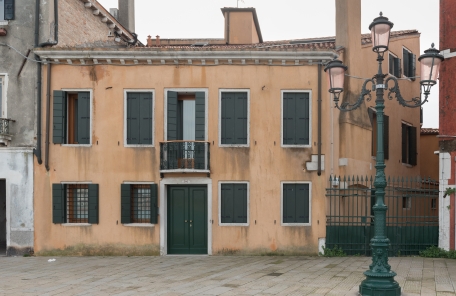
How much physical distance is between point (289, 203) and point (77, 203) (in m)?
6.36

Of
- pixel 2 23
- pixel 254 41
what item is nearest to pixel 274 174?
pixel 2 23

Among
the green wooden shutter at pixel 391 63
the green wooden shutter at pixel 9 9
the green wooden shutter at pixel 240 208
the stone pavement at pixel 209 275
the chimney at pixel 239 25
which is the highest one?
the chimney at pixel 239 25

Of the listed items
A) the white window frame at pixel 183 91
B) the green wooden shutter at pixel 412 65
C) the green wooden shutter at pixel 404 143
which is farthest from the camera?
the green wooden shutter at pixel 412 65

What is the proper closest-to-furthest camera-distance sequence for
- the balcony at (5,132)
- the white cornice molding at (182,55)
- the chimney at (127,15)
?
the balcony at (5,132) → the white cornice molding at (182,55) → the chimney at (127,15)

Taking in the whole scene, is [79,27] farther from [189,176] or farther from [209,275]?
[209,275]

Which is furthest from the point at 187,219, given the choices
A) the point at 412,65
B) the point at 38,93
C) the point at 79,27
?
the point at 412,65

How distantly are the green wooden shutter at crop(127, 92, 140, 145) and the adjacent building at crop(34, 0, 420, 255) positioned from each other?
30 millimetres

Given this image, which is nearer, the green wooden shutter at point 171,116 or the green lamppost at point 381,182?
the green lamppost at point 381,182

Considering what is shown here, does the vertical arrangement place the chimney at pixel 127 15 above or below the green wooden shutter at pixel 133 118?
above

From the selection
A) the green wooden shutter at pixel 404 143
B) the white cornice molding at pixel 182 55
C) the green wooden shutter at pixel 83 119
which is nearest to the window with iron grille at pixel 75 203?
the green wooden shutter at pixel 83 119

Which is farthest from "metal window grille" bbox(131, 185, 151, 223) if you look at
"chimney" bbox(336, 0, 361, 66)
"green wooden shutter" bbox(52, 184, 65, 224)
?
"chimney" bbox(336, 0, 361, 66)

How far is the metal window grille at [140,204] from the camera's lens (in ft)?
50.3

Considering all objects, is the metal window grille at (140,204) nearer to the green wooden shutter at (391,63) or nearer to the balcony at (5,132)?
the balcony at (5,132)

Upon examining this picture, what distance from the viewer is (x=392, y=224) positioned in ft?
48.4
